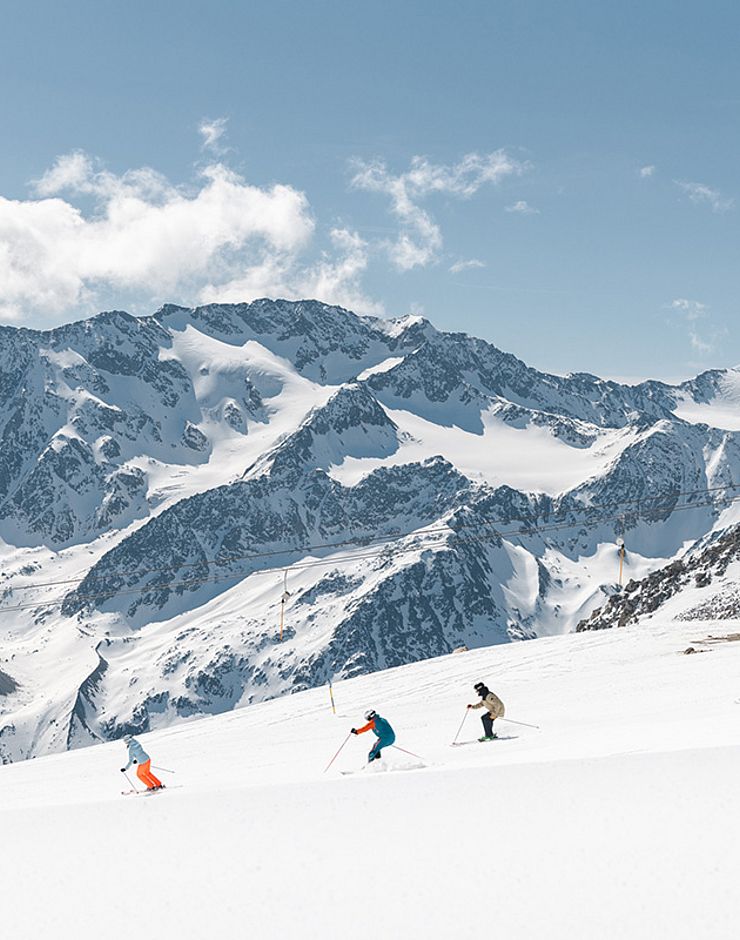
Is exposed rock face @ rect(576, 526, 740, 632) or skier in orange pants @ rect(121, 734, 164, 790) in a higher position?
skier in orange pants @ rect(121, 734, 164, 790)

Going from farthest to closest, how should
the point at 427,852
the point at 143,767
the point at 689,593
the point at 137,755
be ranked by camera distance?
1. the point at 689,593
2. the point at 137,755
3. the point at 143,767
4. the point at 427,852

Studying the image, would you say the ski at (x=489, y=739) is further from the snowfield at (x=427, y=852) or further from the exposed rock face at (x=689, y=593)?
the exposed rock face at (x=689, y=593)

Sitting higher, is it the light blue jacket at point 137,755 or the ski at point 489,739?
the light blue jacket at point 137,755

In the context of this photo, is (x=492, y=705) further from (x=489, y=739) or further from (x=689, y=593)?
(x=689, y=593)

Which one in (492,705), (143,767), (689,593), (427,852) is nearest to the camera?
(427,852)

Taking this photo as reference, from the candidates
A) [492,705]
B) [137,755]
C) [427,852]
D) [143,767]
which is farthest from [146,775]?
[427,852]

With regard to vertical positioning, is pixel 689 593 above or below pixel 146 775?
below

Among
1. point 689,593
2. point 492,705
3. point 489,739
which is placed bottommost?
point 689,593

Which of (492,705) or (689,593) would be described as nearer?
(492,705)

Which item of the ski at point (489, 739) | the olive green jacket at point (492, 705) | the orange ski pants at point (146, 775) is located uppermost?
the orange ski pants at point (146, 775)

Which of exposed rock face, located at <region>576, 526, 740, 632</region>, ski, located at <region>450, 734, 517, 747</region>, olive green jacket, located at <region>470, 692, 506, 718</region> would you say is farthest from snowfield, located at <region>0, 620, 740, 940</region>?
exposed rock face, located at <region>576, 526, 740, 632</region>

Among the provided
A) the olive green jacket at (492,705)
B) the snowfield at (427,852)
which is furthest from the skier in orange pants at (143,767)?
the olive green jacket at (492,705)

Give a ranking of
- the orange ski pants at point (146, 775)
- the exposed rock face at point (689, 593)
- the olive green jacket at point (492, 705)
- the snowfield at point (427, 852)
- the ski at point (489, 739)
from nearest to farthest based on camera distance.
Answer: the snowfield at point (427, 852) → the orange ski pants at point (146, 775) → the ski at point (489, 739) → the olive green jacket at point (492, 705) → the exposed rock face at point (689, 593)

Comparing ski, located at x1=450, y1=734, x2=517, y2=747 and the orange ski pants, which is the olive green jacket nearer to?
ski, located at x1=450, y1=734, x2=517, y2=747
